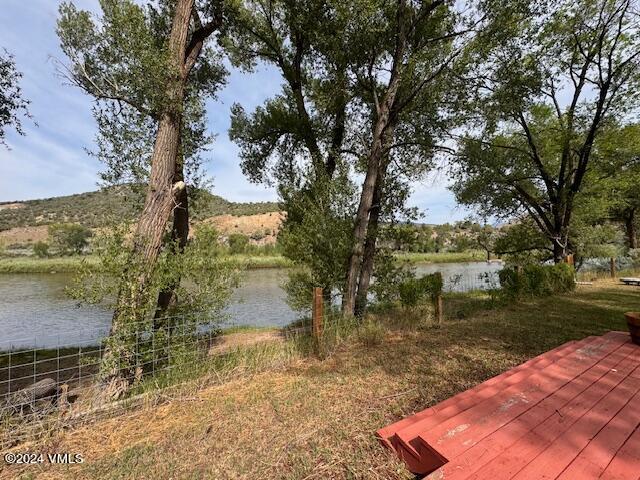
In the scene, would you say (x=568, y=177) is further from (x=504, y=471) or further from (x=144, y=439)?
(x=144, y=439)

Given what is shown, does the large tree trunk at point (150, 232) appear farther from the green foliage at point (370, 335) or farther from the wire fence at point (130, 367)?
the green foliage at point (370, 335)

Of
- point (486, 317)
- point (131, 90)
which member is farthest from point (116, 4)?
point (486, 317)

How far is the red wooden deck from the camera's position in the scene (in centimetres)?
175

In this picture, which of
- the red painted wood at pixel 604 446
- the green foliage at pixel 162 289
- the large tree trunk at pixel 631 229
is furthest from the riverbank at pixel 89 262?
the large tree trunk at pixel 631 229

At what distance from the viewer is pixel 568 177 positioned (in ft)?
40.5

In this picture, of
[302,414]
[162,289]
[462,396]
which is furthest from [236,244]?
[462,396]

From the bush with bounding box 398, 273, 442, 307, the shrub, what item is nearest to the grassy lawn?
the shrub

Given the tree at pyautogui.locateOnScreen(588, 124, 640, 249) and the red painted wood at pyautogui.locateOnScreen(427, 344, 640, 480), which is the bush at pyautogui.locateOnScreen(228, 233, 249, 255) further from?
the tree at pyautogui.locateOnScreen(588, 124, 640, 249)

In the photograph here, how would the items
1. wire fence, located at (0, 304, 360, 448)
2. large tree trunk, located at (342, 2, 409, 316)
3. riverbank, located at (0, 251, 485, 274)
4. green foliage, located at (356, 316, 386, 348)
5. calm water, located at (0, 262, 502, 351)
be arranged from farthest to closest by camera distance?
calm water, located at (0, 262, 502, 351)
large tree trunk, located at (342, 2, 409, 316)
green foliage, located at (356, 316, 386, 348)
riverbank, located at (0, 251, 485, 274)
wire fence, located at (0, 304, 360, 448)

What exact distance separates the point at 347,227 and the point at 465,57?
4.49m

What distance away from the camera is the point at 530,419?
7.33 ft

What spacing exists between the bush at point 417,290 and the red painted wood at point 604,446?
5.70 metres

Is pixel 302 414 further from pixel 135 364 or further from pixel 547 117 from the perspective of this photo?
pixel 547 117

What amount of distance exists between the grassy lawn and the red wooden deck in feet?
1.11
